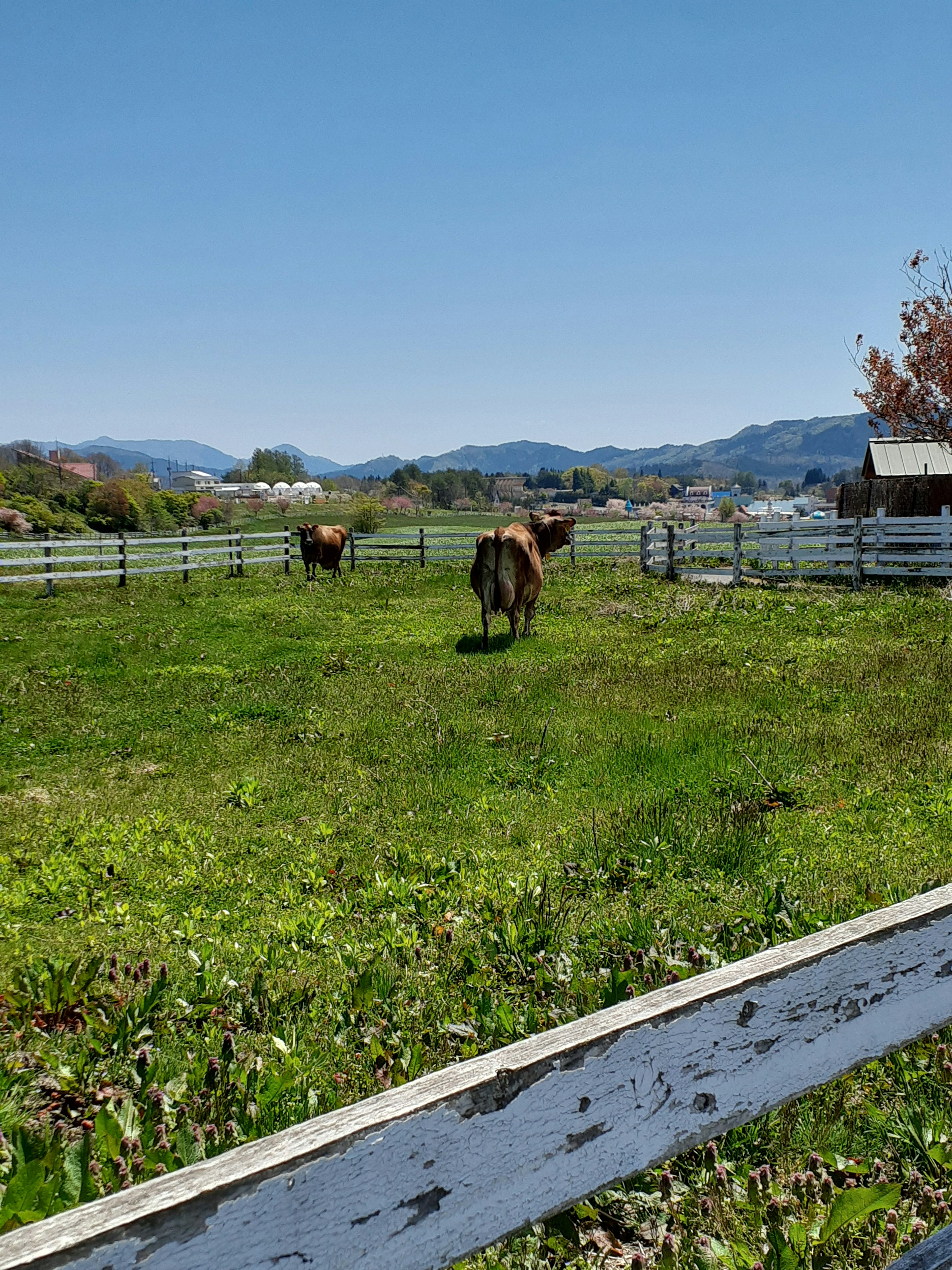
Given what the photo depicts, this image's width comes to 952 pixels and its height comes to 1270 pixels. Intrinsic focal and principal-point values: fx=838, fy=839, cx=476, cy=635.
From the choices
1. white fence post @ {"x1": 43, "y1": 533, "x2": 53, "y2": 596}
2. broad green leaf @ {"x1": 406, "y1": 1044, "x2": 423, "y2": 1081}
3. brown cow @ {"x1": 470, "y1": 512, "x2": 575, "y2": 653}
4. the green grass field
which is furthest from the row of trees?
broad green leaf @ {"x1": 406, "y1": 1044, "x2": 423, "y2": 1081}

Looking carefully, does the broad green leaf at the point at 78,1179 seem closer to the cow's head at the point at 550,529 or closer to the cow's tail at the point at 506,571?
the cow's tail at the point at 506,571

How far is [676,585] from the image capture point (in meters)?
21.5

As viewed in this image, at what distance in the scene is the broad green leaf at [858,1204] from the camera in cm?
212

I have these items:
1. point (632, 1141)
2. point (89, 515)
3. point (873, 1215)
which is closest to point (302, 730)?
point (873, 1215)

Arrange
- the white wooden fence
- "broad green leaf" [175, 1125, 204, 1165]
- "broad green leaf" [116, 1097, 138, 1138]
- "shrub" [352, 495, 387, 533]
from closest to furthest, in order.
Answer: "broad green leaf" [175, 1125, 204, 1165] < "broad green leaf" [116, 1097, 138, 1138] < the white wooden fence < "shrub" [352, 495, 387, 533]

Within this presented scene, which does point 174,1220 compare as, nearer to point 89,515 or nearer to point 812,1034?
point 812,1034

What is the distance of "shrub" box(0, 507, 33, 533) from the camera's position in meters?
55.5

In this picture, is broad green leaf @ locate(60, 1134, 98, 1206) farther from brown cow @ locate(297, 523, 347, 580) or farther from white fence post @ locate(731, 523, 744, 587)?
brown cow @ locate(297, 523, 347, 580)

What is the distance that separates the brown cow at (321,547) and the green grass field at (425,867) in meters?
11.8

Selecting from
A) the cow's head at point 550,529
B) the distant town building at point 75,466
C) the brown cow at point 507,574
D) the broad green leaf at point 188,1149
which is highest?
the distant town building at point 75,466

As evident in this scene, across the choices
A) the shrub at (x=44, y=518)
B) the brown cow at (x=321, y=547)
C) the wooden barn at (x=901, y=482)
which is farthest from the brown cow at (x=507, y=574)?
the shrub at (x=44, y=518)

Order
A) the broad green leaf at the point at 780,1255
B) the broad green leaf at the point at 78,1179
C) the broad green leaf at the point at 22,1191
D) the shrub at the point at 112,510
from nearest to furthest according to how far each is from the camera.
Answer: the broad green leaf at the point at 22,1191 → the broad green leaf at the point at 78,1179 → the broad green leaf at the point at 780,1255 → the shrub at the point at 112,510

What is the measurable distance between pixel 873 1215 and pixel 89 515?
89876 millimetres

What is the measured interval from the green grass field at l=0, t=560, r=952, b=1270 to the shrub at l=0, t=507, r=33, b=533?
49612mm
